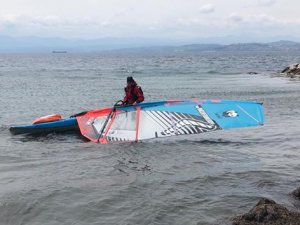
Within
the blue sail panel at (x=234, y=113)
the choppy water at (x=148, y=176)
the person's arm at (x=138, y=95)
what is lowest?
the choppy water at (x=148, y=176)

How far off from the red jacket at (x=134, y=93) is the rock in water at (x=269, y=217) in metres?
8.24

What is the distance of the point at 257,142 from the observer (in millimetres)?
13023

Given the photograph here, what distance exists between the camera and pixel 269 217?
6.08 m

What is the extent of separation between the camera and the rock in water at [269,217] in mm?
6004

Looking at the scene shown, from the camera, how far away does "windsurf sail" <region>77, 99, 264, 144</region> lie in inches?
514

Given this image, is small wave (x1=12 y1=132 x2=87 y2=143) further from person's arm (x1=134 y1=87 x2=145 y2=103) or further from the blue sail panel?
the blue sail panel

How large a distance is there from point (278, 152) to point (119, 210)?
5.64 meters

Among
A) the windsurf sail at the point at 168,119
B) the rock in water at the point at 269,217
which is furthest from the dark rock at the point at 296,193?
the windsurf sail at the point at 168,119

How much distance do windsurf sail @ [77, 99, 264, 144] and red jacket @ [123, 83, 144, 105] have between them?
258mm

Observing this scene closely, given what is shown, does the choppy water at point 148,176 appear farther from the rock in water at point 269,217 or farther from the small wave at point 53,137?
the rock in water at point 269,217

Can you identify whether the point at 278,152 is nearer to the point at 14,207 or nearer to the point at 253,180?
the point at 253,180

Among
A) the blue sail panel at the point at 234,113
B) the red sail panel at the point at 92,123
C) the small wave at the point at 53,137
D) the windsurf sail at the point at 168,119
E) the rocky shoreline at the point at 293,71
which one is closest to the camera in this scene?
the blue sail panel at the point at 234,113

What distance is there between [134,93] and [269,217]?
8.76m

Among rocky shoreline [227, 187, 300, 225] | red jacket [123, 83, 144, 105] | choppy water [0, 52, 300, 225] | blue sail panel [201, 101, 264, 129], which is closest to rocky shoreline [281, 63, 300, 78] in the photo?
choppy water [0, 52, 300, 225]
